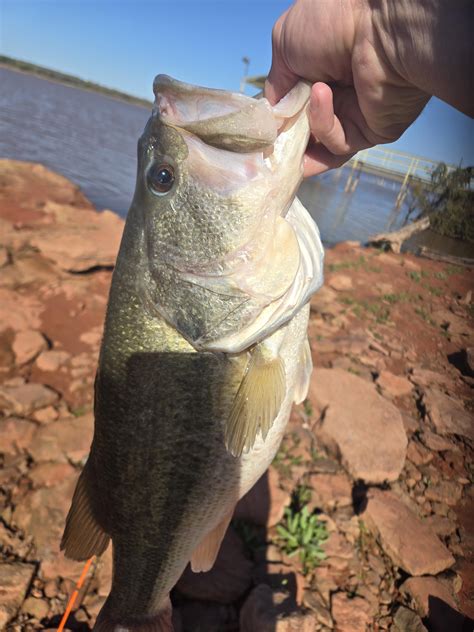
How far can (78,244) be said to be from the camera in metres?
7.37

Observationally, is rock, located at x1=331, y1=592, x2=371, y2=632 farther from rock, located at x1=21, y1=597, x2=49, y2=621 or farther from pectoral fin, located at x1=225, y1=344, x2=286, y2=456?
rock, located at x1=21, y1=597, x2=49, y2=621

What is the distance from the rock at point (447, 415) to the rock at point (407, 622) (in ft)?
7.31

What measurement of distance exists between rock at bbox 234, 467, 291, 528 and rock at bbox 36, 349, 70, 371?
9.26 ft

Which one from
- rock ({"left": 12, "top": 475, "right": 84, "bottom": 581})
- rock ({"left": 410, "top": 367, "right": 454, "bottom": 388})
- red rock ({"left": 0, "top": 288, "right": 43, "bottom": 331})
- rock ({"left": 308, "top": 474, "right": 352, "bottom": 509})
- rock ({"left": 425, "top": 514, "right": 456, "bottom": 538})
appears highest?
rock ({"left": 410, "top": 367, "right": 454, "bottom": 388})

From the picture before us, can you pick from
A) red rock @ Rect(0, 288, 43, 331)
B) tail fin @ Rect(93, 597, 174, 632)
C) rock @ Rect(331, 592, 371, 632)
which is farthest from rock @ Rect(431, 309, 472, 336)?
red rock @ Rect(0, 288, 43, 331)

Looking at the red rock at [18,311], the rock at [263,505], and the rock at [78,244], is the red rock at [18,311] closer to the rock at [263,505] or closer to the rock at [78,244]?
the rock at [78,244]

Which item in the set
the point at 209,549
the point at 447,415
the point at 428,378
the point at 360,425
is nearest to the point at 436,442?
the point at 447,415

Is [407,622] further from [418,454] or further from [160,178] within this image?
[160,178]

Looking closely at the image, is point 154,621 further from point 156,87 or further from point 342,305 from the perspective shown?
point 342,305

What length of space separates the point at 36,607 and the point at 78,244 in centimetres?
606

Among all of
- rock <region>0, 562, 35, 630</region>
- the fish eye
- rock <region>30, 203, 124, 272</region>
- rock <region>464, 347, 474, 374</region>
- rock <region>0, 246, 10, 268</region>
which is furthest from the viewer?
rock <region>30, 203, 124, 272</region>

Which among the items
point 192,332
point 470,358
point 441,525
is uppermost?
point 192,332

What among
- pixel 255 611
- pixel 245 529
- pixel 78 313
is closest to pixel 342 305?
pixel 78 313

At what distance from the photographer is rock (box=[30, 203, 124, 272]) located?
23.1 feet
